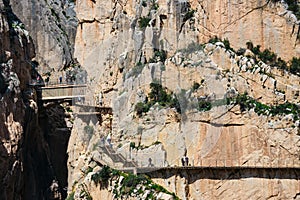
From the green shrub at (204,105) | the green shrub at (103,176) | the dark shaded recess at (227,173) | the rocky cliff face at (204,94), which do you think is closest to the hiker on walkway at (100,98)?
the rocky cliff face at (204,94)

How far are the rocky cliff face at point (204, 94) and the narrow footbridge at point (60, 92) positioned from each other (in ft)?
21.9

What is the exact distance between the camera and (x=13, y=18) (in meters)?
59.7

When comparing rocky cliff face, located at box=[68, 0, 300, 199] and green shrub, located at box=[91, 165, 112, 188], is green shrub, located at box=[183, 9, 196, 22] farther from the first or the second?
green shrub, located at box=[91, 165, 112, 188]

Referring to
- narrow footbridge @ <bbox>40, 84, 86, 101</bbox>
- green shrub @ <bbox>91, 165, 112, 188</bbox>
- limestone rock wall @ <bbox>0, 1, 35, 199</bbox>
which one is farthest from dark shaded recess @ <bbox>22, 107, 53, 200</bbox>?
→ green shrub @ <bbox>91, 165, 112, 188</bbox>

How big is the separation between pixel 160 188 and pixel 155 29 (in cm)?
834

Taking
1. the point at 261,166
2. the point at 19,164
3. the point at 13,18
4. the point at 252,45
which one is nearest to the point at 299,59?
the point at 252,45

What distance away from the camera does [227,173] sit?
4444 centimetres

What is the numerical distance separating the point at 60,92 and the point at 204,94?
14447 millimetres

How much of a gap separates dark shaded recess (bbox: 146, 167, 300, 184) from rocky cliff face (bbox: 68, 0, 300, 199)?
7 cm

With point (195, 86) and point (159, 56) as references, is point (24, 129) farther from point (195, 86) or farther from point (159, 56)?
point (195, 86)

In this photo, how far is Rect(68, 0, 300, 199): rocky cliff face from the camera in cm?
4391

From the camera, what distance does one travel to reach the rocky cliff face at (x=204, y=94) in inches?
1729

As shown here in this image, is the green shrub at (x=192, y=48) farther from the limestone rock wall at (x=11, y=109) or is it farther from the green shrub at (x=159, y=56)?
the limestone rock wall at (x=11, y=109)

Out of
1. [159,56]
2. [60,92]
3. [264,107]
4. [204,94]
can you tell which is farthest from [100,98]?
[264,107]
